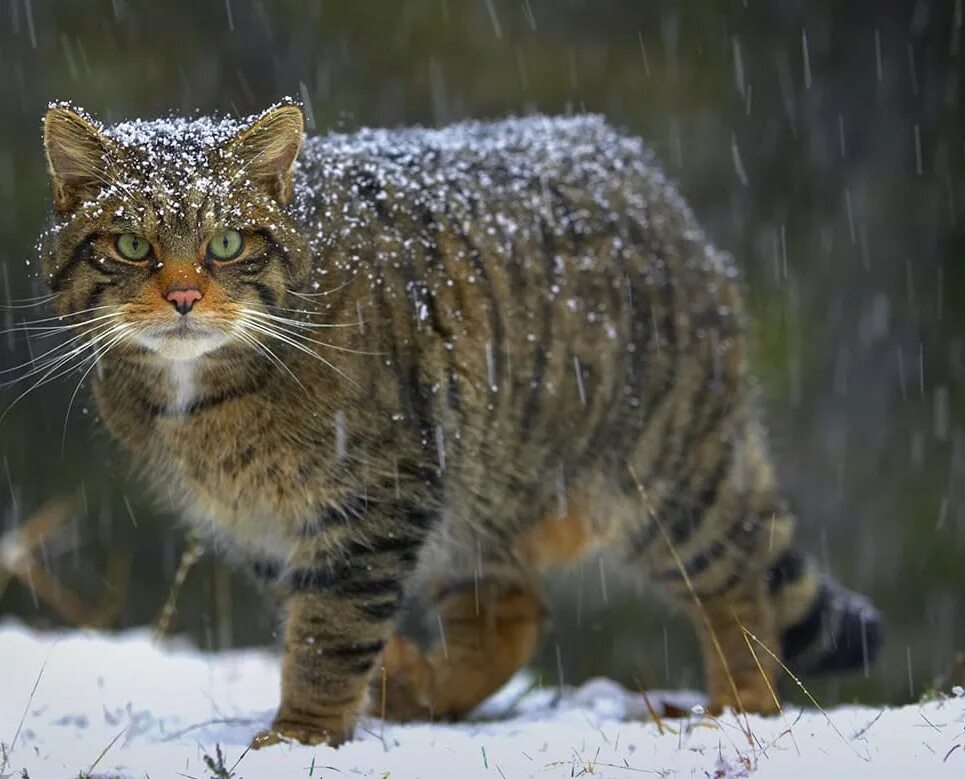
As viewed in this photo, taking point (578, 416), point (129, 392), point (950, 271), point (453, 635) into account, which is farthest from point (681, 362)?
point (950, 271)

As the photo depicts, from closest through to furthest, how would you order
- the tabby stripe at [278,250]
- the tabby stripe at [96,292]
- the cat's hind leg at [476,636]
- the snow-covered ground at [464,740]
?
the snow-covered ground at [464,740]
the tabby stripe at [96,292]
the tabby stripe at [278,250]
the cat's hind leg at [476,636]

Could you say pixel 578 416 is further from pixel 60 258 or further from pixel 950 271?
pixel 950 271

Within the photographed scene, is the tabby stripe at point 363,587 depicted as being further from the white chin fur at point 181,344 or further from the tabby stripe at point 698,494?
the tabby stripe at point 698,494

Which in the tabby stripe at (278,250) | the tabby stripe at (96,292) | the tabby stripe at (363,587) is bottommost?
the tabby stripe at (363,587)

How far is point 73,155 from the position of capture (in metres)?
3.41

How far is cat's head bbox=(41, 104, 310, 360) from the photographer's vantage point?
11.0 ft

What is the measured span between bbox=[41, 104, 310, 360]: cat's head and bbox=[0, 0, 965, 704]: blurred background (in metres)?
4.60

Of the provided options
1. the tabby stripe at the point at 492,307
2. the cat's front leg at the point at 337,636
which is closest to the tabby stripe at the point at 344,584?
the cat's front leg at the point at 337,636

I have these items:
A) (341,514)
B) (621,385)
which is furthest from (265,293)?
(621,385)

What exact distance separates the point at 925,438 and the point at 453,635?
5206mm

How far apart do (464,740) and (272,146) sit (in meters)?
1.66

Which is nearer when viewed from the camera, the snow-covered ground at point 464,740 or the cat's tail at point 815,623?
the snow-covered ground at point 464,740

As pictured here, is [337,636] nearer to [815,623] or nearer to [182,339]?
[182,339]

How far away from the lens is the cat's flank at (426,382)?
345cm
